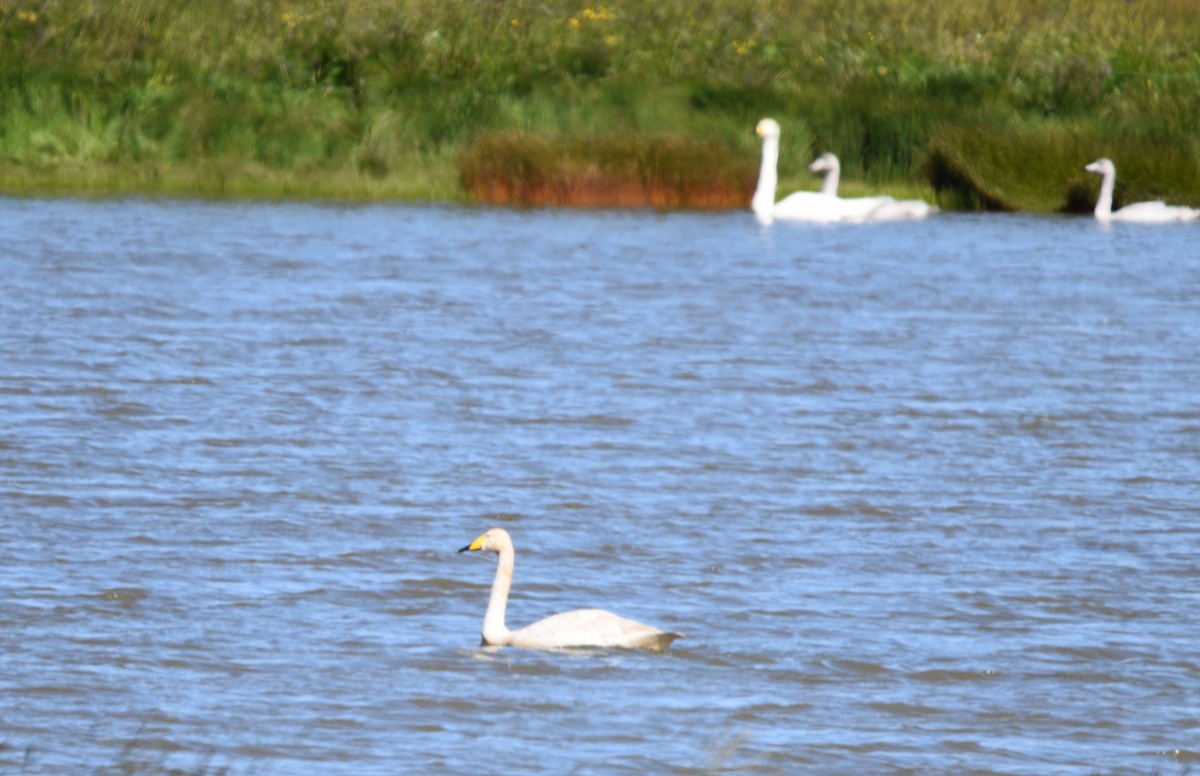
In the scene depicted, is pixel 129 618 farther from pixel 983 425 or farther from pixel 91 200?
pixel 91 200

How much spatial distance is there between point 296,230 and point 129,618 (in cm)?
1307

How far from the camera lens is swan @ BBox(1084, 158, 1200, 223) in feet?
72.5

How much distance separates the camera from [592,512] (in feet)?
31.0

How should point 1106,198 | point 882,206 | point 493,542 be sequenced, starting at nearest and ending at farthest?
point 493,542 → point 882,206 → point 1106,198

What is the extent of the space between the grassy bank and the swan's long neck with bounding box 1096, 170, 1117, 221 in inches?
40.8

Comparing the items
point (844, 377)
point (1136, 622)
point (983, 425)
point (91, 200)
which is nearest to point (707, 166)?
point (91, 200)

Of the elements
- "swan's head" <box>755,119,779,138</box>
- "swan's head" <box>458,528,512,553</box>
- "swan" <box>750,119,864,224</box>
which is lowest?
"swan" <box>750,119,864,224</box>

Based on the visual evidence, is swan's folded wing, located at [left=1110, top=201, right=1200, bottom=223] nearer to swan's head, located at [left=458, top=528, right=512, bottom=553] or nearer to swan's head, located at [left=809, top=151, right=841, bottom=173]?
swan's head, located at [left=809, top=151, right=841, bottom=173]

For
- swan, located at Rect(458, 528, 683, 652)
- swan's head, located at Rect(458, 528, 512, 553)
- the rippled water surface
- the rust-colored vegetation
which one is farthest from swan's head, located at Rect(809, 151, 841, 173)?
swan, located at Rect(458, 528, 683, 652)

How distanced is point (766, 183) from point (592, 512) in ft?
44.1

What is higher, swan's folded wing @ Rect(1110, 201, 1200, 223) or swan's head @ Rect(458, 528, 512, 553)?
swan's head @ Rect(458, 528, 512, 553)

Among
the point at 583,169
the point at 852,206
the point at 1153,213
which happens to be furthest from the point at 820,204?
the point at 1153,213

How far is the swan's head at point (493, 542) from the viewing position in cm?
764

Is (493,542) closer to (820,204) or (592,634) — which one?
(592,634)
